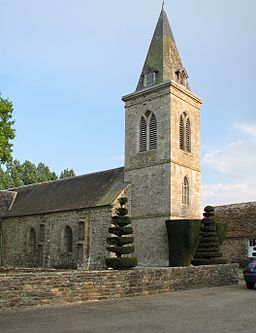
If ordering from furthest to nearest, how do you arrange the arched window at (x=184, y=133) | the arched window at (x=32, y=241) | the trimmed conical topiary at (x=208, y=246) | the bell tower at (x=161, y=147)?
the arched window at (x=32, y=241), the arched window at (x=184, y=133), the bell tower at (x=161, y=147), the trimmed conical topiary at (x=208, y=246)

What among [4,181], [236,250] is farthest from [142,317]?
[4,181]

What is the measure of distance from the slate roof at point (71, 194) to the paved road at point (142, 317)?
1564cm

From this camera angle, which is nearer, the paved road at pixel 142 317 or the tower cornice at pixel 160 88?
the paved road at pixel 142 317

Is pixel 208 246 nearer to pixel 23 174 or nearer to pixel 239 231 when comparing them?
pixel 239 231

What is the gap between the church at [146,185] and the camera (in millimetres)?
27531

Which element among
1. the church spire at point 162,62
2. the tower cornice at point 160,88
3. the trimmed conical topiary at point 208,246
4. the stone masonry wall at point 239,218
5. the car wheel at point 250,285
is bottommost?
the car wheel at point 250,285

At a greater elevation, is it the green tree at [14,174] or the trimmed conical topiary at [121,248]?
the green tree at [14,174]

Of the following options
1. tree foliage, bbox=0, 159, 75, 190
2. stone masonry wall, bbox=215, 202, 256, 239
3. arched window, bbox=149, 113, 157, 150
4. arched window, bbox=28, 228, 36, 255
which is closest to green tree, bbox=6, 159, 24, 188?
tree foliage, bbox=0, 159, 75, 190

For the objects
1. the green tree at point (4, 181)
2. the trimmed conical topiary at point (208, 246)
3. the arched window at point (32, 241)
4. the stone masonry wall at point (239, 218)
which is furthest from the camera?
the green tree at point (4, 181)

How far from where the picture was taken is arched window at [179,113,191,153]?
96.2ft

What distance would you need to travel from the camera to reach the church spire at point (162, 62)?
29625 millimetres

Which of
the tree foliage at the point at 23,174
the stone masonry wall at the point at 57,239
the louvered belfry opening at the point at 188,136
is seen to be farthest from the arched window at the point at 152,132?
the tree foliage at the point at 23,174

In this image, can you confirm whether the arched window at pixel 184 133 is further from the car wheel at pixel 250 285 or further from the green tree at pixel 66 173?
the green tree at pixel 66 173

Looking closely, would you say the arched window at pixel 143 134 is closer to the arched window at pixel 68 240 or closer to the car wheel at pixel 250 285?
the arched window at pixel 68 240
